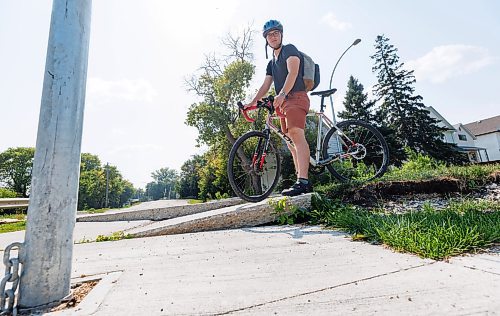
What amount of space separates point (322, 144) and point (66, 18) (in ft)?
10.6

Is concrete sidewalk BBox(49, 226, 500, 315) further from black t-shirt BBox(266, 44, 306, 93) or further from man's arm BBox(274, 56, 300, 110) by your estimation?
black t-shirt BBox(266, 44, 306, 93)

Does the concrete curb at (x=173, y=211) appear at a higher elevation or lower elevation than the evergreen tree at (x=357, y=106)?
lower

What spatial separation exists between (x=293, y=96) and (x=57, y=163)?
2588 millimetres

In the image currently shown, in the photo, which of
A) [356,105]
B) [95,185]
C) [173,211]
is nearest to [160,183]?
[95,185]

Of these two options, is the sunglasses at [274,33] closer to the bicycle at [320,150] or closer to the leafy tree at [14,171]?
the bicycle at [320,150]

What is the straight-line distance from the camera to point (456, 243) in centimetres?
141

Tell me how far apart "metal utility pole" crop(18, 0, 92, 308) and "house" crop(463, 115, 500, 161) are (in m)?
52.0

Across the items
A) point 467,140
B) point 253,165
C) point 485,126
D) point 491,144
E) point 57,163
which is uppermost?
point 485,126

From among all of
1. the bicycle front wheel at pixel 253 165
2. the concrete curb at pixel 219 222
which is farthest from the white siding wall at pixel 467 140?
the concrete curb at pixel 219 222

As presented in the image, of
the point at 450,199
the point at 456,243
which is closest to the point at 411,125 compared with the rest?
the point at 450,199

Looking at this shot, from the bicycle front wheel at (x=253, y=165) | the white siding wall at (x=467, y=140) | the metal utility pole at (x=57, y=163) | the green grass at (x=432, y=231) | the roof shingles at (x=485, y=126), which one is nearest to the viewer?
the metal utility pole at (x=57, y=163)

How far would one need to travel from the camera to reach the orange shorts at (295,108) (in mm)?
3141

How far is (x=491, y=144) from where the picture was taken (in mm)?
40656

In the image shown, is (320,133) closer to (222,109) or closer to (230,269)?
(230,269)
